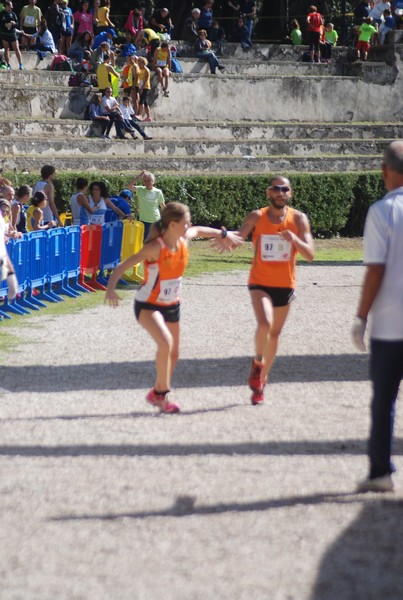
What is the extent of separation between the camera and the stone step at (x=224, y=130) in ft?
98.6

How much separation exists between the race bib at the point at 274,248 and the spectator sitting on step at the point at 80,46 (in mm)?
24438

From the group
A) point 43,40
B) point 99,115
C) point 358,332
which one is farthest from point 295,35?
point 358,332

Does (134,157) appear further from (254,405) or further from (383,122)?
(254,405)

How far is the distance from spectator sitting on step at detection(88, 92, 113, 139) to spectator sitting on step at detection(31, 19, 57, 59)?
3.16 meters

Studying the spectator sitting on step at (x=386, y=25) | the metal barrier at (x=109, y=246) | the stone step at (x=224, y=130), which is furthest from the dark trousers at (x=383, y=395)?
the spectator sitting on step at (x=386, y=25)

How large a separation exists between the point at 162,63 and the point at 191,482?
27387 mm

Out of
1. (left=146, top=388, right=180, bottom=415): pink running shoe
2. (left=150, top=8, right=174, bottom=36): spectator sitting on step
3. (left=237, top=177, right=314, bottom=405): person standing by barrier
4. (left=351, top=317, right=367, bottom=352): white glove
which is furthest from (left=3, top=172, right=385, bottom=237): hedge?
(left=351, top=317, right=367, bottom=352): white glove

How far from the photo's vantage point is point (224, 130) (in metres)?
34.1

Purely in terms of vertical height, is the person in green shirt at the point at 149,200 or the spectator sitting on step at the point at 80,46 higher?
the spectator sitting on step at the point at 80,46

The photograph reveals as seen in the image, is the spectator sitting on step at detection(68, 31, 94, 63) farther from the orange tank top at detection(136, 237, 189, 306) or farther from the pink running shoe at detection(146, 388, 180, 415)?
the pink running shoe at detection(146, 388, 180, 415)

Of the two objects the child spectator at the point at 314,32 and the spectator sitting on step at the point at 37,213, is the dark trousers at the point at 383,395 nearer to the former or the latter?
the spectator sitting on step at the point at 37,213

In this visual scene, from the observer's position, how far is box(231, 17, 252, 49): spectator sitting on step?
3781 centimetres

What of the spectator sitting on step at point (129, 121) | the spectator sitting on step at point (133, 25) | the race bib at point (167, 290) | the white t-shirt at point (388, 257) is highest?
the white t-shirt at point (388, 257)

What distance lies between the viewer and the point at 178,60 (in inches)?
1398
